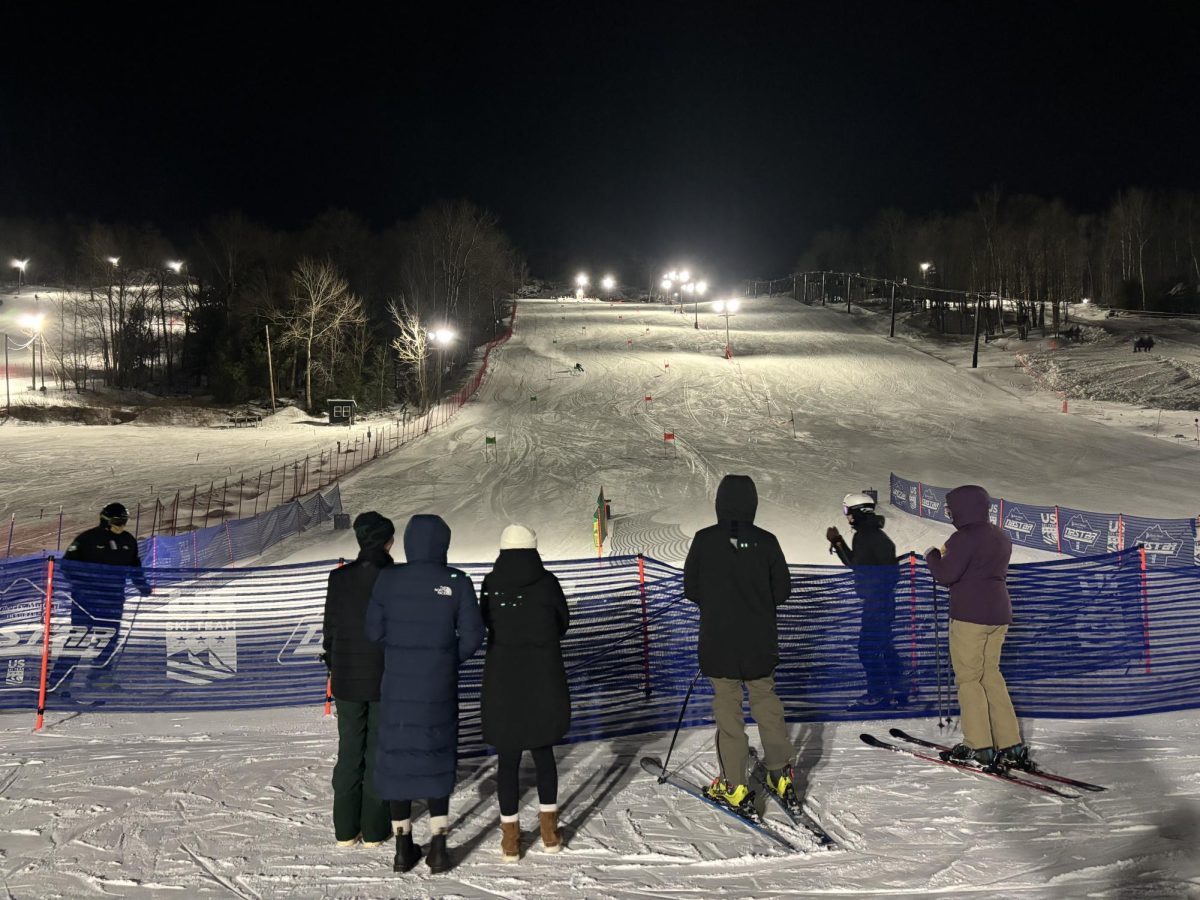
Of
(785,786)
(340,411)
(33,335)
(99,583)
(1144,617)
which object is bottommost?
(785,786)

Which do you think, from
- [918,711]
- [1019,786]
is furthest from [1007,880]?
[918,711]

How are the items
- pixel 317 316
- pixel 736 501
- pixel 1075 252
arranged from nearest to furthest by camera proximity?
pixel 736 501
pixel 317 316
pixel 1075 252

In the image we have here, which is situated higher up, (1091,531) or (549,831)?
(549,831)

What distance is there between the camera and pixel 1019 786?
4.75m

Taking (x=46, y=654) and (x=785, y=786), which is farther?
(x=46, y=654)

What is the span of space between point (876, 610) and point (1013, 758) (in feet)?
5.97

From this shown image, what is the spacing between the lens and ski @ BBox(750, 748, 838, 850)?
4113 mm

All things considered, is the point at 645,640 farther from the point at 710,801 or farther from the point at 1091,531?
the point at 1091,531

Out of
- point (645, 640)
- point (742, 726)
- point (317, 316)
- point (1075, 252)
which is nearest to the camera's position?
point (742, 726)

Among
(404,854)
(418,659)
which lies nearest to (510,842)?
(404,854)

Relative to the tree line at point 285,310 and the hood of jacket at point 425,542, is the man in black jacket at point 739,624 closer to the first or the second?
the hood of jacket at point 425,542

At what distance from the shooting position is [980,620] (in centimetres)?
491

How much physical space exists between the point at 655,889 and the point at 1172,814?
2.85 meters

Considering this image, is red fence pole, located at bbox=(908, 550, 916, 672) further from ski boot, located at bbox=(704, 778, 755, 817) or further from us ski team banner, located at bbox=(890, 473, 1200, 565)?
us ski team banner, located at bbox=(890, 473, 1200, 565)
